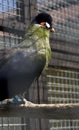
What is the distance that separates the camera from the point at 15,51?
1.16m

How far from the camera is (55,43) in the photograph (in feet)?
5.85

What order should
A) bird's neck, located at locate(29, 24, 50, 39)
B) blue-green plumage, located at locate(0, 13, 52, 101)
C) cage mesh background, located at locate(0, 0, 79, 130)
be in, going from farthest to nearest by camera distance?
cage mesh background, located at locate(0, 0, 79, 130), bird's neck, located at locate(29, 24, 50, 39), blue-green plumage, located at locate(0, 13, 52, 101)

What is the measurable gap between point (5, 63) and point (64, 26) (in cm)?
82

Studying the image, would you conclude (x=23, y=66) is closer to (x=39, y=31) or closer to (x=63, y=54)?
(x=39, y=31)

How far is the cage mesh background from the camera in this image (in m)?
1.61

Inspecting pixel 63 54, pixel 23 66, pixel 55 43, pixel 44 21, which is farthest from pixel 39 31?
pixel 63 54

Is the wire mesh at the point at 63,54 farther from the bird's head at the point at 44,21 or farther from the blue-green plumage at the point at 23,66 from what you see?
the blue-green plumage at the point at 23,66

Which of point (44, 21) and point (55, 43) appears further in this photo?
point (55, 43)

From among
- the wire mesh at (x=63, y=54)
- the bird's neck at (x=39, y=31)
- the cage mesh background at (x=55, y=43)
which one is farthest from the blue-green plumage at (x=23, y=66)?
the wire mesh at (x=63, y=54)

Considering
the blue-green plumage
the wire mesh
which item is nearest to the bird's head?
the blue-green plumage

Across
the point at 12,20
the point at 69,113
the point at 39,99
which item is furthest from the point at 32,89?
the point at 69,113

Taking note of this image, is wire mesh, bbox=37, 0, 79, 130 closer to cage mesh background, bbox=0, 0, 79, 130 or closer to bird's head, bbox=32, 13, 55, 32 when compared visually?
cage mesh background, bbox=0, 0, 79, 130

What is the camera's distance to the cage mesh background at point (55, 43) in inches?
63.5

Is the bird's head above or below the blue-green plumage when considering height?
above
